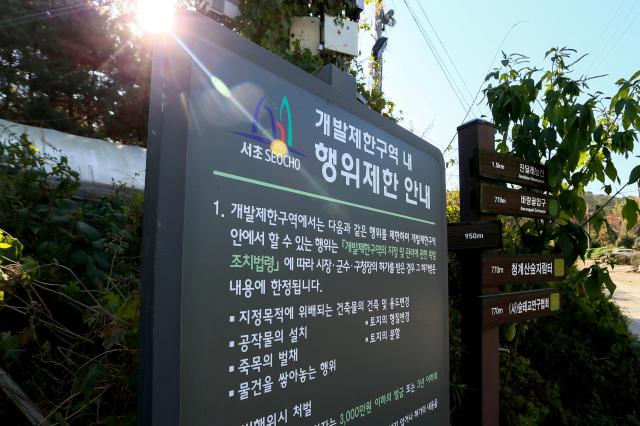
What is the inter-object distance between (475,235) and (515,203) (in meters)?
0.60

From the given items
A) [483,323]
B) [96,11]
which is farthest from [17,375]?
[96,11]

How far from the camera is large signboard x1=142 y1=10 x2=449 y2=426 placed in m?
1.09

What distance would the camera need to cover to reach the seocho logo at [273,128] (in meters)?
1.31

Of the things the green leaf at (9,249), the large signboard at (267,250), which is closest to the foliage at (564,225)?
the large signboard at (267,250)

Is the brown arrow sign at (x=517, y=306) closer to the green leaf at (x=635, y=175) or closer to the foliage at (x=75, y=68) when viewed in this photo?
the green leaf at (x=635, y=175)

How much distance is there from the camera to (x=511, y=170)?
331 centimetres

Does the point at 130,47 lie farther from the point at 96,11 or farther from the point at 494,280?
the point at 494,280

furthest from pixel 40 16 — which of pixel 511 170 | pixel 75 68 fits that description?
pixel 511 170

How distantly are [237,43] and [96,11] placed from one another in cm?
1415

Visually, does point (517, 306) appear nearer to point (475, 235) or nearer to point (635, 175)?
point (475, 235)

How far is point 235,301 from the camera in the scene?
1189 mm

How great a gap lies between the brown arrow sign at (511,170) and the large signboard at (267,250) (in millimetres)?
1310

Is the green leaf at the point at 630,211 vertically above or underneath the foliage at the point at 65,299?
above

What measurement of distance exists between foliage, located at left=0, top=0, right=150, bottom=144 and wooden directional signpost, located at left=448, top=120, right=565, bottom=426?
456 inches
